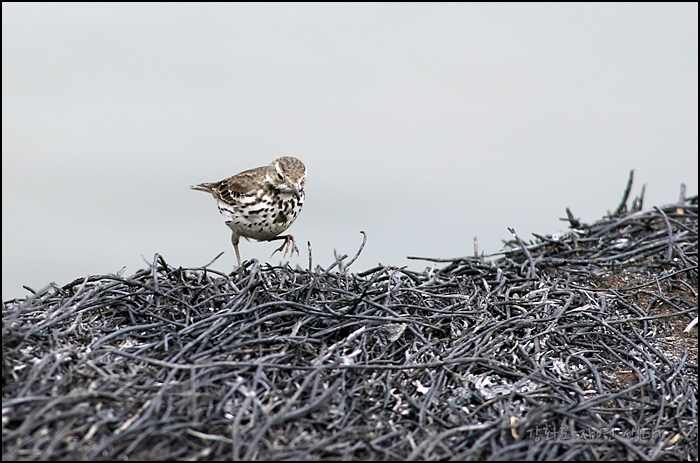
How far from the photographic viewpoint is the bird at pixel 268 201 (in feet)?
20.2

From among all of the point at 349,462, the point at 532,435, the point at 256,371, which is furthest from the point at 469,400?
the point at 256,371

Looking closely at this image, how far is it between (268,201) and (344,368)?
2.57 metres

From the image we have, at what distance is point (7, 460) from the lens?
3033 millimetres

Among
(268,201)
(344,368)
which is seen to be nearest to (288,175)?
(268,201)

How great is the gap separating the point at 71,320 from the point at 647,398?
3138mm

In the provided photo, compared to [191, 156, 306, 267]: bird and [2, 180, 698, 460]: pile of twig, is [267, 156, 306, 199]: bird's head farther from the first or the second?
[2, 180, 698, 460]: pile of twig

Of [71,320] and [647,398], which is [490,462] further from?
[71,320]

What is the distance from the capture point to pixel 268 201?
242 inches

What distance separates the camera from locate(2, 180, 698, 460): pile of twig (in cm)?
329

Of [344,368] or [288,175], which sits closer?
[344,368]

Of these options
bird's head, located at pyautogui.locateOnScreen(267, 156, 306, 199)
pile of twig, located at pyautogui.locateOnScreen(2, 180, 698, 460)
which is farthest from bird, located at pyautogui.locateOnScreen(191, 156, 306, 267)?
pile of twig, located at pyautogui.locateOnScreen(2, 180, 698, 460)

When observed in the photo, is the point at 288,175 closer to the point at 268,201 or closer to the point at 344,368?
the point at 268,201

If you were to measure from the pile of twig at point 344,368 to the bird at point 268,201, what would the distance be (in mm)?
1194

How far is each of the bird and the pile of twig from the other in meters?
1.19
